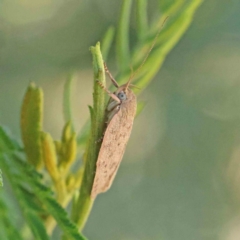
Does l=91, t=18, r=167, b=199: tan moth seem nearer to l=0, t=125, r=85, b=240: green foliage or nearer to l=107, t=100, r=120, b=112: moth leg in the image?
l=107, t=100, r=120, b=112: moth leg

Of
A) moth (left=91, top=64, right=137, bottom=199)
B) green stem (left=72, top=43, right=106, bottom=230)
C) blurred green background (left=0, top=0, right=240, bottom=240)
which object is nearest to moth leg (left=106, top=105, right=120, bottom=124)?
moth (left=91, top=64, right=137, bottom=199)

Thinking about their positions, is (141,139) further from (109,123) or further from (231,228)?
(109,123)

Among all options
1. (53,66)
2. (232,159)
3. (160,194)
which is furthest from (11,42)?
(232,159)

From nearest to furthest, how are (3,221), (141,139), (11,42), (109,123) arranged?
(3,221) < (109,123) < (11,42) < (141,139)

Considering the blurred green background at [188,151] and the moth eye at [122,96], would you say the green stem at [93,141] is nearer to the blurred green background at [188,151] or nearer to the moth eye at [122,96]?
the moth eye at [122,96]

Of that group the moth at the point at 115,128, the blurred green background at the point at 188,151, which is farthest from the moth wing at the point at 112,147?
the blurred green background at the point at 188,151

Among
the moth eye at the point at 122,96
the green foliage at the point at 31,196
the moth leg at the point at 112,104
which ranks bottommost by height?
the green foliage at the point at 31,196

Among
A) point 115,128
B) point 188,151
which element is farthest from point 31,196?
point 188,151
